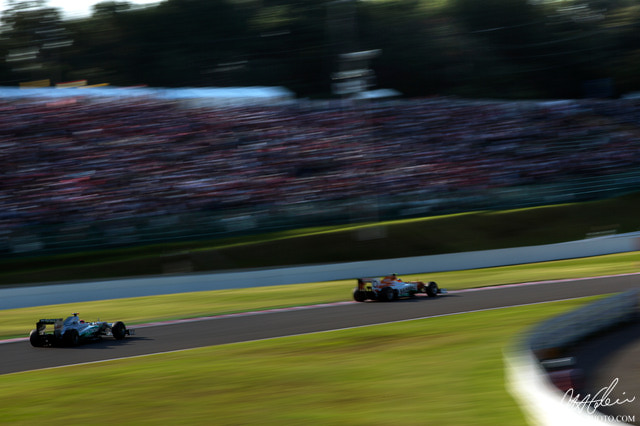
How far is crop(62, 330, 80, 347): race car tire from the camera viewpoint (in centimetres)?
1038

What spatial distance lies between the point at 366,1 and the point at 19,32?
1867cm

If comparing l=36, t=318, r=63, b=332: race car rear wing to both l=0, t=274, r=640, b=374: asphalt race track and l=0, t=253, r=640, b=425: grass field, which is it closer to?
l=0, t=274, r=640, b=374: asphalt race track

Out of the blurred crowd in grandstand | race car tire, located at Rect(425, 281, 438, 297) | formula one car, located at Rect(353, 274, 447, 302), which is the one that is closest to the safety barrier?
race car tire, located at Rect(425, 281, 438, 297)

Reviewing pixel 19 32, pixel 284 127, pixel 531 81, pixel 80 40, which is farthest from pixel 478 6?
pixel 19 32

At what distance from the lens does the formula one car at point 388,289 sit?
13750 mm

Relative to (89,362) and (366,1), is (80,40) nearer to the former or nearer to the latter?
(366,1)

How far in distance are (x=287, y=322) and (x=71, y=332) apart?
3.32m

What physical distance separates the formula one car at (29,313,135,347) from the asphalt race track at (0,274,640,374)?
0.42 feet

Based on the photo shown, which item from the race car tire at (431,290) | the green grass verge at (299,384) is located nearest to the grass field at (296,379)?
the green grass verge at (299,384)

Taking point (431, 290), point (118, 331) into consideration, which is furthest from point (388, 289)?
point (118, 331)

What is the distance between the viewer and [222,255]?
1998 centimetres

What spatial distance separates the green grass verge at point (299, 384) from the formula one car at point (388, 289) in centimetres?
344

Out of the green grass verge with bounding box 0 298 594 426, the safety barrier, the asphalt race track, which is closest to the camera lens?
the safety barrier

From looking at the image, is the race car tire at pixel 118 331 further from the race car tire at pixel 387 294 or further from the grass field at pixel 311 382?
the race car tire at pixel 387 294
